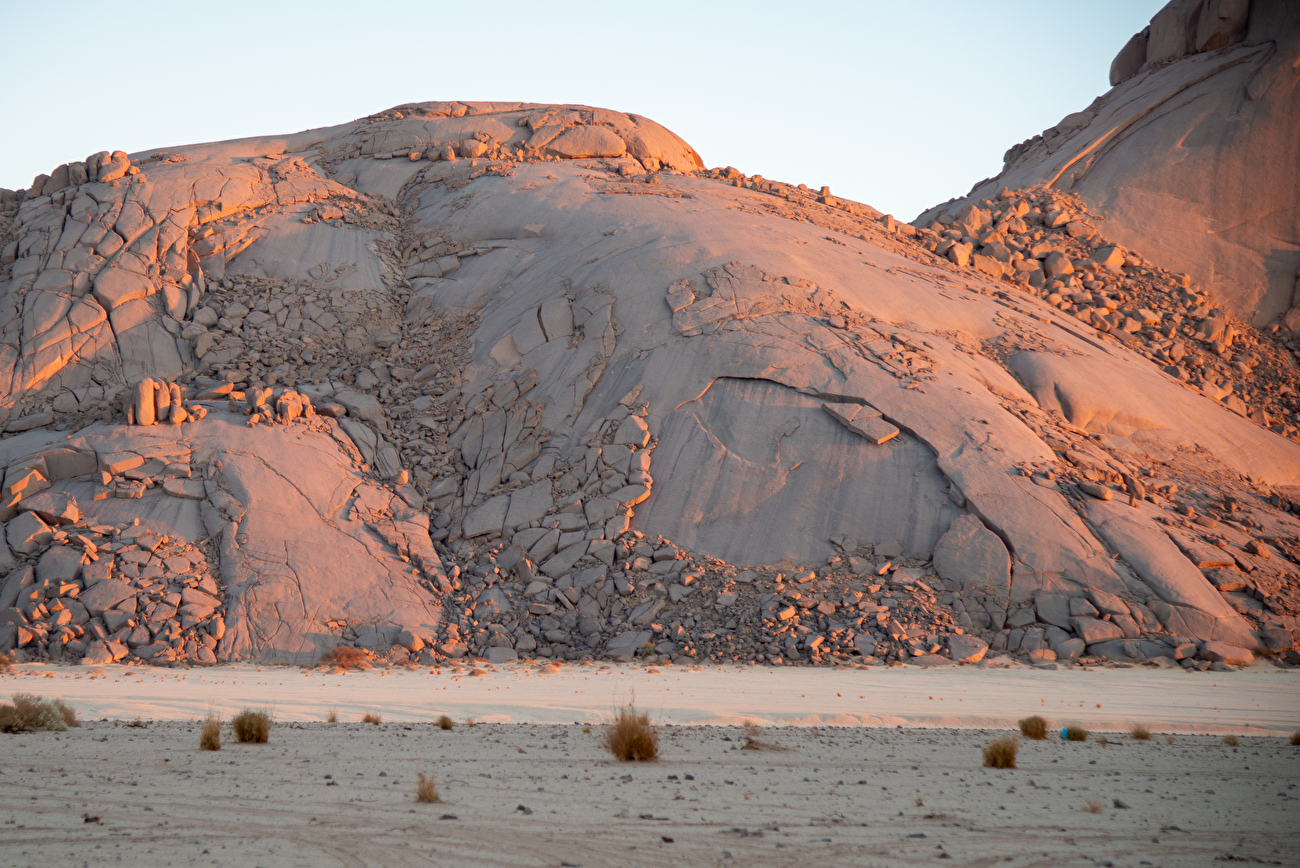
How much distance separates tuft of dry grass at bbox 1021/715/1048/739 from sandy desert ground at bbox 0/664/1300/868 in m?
0.32

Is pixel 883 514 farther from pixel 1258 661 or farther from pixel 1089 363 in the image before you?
pixel 1089 363

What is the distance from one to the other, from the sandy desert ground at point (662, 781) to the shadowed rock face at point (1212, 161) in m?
19.5

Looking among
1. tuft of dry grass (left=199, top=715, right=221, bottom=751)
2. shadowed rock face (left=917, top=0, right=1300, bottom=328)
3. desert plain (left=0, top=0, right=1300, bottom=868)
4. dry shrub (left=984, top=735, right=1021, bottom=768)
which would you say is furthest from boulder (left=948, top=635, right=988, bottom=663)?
shadowed rock face (left=917, top=0, right=1300, bottom=328)

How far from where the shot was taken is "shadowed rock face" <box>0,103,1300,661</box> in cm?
1311

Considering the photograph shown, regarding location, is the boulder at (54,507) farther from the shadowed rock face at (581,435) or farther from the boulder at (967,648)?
the boulder at (967,648)

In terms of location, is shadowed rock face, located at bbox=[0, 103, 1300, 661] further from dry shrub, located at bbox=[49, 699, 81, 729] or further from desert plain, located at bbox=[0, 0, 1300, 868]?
dry shrub, located at bbox=[49, 699, 81, 729]

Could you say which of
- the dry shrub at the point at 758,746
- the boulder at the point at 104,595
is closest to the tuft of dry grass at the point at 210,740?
the dry shrub at the point at 758,746

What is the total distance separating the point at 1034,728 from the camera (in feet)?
27.2

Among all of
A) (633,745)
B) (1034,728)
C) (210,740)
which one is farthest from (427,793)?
(1034,728)

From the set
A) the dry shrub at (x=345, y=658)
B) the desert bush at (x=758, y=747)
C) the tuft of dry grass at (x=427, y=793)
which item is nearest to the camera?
the tuft of dry grass at (x=427, y=793)

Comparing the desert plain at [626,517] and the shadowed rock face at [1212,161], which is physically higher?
the shadowed rock face at [1212,161]

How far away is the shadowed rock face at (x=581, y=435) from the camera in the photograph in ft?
43.0

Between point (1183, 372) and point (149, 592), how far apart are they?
22.8 meters

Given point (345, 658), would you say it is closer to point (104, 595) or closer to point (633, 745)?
point (104, 595)
